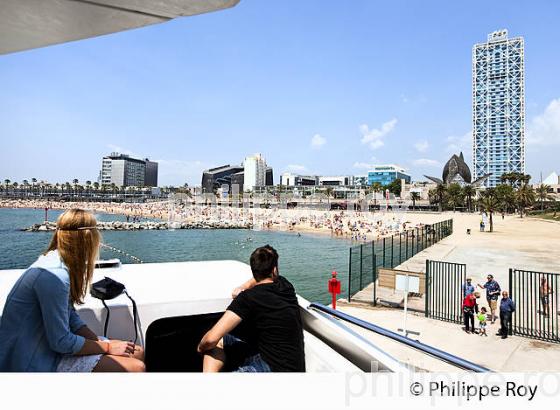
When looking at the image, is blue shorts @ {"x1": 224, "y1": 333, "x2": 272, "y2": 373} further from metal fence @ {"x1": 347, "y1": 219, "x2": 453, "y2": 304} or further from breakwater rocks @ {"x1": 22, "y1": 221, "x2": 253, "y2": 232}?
breakwater rocks @ {"x1": 22, "y1": 221, "x2": 253, "y2": 232}

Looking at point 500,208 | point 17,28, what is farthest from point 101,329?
point 500,208

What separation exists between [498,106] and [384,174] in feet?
201

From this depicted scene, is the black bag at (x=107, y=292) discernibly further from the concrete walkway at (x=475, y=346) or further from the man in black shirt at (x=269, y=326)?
the concrete walkway at (x=475, y=346)

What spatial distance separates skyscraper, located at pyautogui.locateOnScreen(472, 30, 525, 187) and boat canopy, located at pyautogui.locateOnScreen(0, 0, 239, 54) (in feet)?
625

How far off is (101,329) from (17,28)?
7.38 feet

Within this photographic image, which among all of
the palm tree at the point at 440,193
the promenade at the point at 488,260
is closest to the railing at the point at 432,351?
the promenade at the point at 488,260

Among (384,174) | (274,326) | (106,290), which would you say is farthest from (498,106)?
(106,290)

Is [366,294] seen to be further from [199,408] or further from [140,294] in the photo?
[199,408]

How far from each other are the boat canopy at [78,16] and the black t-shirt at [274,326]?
1932 millimetres

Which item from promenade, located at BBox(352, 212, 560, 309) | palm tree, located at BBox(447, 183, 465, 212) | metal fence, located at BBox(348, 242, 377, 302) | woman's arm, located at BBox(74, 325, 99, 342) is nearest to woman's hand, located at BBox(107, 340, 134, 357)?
woman's arm, located at BBox(74, 325, 99, 342)

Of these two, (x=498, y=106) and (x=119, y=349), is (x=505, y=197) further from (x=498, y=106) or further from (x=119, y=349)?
(x=498, y=106)

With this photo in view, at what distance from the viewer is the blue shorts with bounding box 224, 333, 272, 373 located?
2445mm

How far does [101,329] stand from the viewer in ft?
8.83

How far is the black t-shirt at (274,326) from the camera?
2.37 metres
